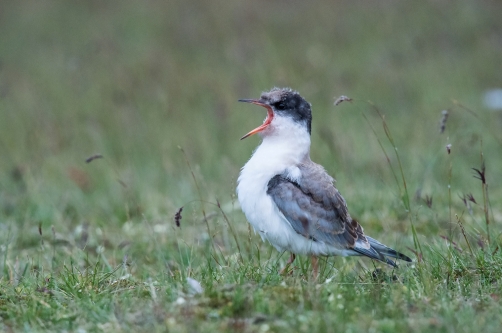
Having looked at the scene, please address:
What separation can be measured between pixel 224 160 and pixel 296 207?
244 centimetres

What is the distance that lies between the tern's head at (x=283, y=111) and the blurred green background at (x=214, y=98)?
54cm

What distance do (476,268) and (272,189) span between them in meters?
1.42

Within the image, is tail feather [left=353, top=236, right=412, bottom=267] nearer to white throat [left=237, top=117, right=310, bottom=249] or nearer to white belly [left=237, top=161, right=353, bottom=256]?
→ white belly [left=237, top=161, right=353, bottom=256]

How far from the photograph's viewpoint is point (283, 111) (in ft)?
19.0

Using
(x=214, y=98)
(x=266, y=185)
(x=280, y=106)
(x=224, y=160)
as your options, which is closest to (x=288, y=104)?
(x=280, y=106)

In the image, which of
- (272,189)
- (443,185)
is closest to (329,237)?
(272,189)

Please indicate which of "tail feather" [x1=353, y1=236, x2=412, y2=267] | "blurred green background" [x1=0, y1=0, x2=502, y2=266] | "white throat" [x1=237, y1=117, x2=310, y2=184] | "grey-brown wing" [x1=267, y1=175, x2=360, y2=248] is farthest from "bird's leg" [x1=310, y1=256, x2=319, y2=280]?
"blurred green background" [x1=0, y1=0, x2=502, y2=266]

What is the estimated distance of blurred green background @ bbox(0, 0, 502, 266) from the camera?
27.4ft

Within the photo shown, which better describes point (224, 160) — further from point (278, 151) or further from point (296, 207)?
point (296, 207)

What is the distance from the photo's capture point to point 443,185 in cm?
875

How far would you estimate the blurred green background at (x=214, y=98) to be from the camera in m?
8.34

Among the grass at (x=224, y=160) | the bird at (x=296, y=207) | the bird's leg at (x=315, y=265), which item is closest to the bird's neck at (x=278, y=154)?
the bird at (x=296, y=207)

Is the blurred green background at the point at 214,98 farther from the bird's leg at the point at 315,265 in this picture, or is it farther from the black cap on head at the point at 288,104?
the bird's leg at the point at 315,265

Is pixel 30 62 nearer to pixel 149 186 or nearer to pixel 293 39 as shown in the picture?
pixel 293 39
